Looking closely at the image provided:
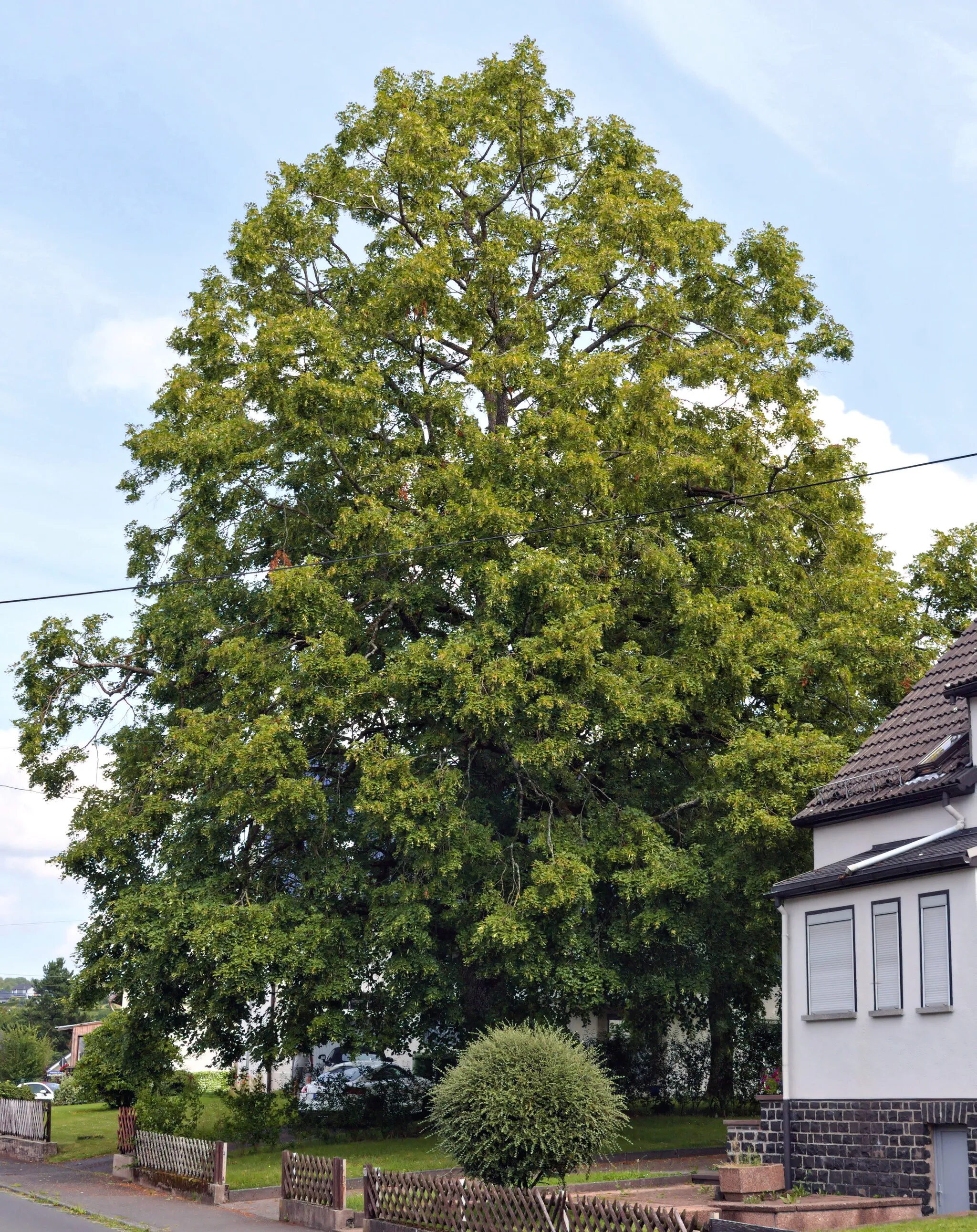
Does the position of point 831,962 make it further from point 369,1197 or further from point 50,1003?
point 50,1003

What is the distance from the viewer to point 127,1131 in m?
24.0

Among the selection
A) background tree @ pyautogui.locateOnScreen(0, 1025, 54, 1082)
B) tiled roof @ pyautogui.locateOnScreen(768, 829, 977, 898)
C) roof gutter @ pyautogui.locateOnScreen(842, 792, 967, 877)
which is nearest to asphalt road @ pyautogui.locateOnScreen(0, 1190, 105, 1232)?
tiled roof @ pyautogui.locateOnScreen(768, 829, 977, 898)

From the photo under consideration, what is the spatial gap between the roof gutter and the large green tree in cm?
325

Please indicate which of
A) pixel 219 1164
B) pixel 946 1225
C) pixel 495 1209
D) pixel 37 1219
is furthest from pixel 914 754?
pixel 37 1219

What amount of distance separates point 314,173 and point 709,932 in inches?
698

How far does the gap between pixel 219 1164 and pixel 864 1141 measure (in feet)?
31.6

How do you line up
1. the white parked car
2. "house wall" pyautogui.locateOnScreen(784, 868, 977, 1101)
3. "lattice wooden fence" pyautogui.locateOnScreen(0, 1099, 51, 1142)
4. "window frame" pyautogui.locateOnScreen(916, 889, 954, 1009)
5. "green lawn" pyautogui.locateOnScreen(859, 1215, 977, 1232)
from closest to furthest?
"green lawn" pyautogui.locateOnScreen(859, 1215, 977, 1232)
"house wall" pyautogui.locateOnScreen(784, 868, 977, 1101)
"window frame" pyautogui.locateOnScreen(916, 889, 954, 1009)
"lattice wooden fence" pyautogui.locateOnScreen(0, 1099, 51, 1142)
the white parked car

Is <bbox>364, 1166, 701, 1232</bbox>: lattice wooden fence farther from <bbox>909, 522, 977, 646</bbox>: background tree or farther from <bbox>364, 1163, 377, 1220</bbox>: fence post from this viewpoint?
<bbox>909, 522, 977, 646</bbox>: background tree

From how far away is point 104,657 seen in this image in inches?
1033

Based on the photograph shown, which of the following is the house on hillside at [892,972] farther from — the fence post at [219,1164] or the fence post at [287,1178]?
the fence post at [219,1164]

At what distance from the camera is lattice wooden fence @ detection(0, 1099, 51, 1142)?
95.9ft

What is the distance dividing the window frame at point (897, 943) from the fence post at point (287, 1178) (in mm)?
8218

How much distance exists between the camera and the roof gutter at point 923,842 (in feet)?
54.9

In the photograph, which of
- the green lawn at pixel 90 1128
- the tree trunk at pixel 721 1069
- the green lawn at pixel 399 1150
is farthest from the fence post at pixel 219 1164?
the tree trunk at pixel 721 1069
